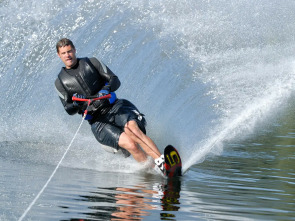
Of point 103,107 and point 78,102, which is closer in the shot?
point 78,102

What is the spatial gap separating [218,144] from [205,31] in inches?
91.6

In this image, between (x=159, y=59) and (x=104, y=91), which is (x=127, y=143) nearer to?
(x=104, y=91)

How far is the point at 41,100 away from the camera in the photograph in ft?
31.7

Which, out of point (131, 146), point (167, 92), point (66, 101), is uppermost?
point (167, 92)

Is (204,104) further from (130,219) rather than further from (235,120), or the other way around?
(130,219)

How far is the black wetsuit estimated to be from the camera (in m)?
6.44

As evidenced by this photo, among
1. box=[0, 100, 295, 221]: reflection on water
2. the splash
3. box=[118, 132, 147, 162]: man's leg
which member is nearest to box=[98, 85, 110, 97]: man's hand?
box=[118, 132, 147, 162]: man's leg

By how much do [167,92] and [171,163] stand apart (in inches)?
122

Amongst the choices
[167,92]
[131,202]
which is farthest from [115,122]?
[167,92]

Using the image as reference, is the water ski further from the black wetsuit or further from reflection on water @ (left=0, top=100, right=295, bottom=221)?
the black wetsuit

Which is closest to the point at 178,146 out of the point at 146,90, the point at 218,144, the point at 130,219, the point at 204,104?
the point at 218,144

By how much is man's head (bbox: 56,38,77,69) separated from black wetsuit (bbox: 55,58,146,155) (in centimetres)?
10

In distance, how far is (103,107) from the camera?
259 inches

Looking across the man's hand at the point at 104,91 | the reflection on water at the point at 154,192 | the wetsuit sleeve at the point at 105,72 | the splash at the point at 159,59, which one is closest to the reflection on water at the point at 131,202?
the reflection on water at the point at 154,192
